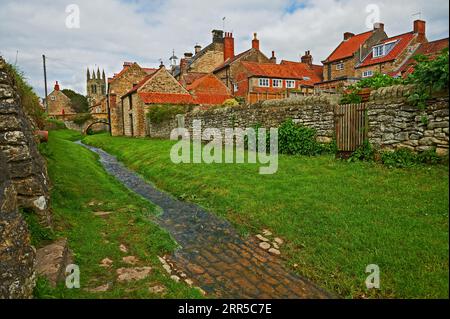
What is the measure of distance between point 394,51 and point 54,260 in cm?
4120

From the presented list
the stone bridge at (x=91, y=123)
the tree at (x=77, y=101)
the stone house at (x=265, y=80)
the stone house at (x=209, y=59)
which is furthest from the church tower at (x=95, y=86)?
the stone house at (x=265, y=80)

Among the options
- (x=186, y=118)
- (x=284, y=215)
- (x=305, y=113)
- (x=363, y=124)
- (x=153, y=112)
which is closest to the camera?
(x=284, y=215)

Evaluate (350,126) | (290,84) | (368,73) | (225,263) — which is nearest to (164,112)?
(350,126)

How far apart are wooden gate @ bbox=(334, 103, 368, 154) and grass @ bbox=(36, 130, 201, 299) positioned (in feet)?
21.6

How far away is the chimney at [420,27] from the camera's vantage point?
3409 cm

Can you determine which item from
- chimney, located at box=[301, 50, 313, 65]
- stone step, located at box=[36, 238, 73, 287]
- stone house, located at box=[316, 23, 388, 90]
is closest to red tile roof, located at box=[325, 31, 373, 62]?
stone house, located at box=[316, 23, 388, 90]

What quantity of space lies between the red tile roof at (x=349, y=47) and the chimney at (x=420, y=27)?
5.86m

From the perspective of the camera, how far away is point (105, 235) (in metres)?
5.91

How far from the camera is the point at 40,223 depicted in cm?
516

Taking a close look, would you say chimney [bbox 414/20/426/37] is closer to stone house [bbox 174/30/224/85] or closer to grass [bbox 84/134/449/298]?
stone house [bbox 174/30/224/85]

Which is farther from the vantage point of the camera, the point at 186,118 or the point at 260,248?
the point at 186,118

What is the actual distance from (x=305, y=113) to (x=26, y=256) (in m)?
10.5

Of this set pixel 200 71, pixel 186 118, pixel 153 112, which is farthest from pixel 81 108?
pixel 186 118
